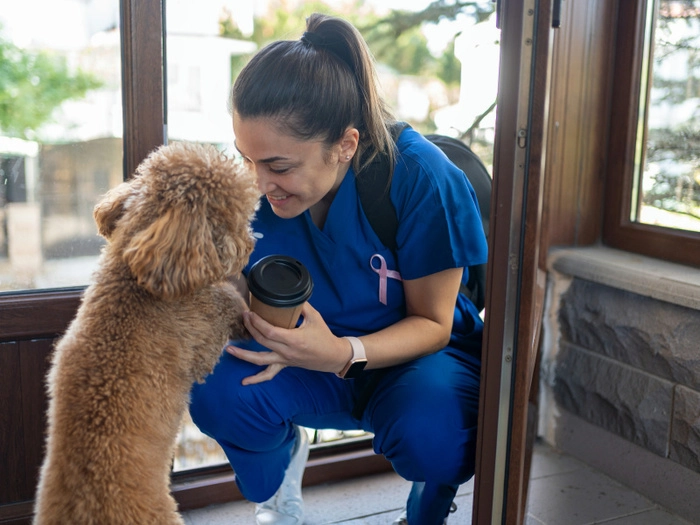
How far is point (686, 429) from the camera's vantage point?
2.20 meters

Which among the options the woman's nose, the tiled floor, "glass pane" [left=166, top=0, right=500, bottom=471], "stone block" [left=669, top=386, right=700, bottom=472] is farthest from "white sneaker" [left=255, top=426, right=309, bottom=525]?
"stone block" [left=669, top=386, right=700, bottom=472]

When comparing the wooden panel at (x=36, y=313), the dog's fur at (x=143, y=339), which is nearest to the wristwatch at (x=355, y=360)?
the dog's fur at (x=143, y=339)

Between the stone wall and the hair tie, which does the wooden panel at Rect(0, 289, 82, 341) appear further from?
the stone wall

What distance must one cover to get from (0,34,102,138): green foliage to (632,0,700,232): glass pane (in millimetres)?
1949

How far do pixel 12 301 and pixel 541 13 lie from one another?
1.66 metres

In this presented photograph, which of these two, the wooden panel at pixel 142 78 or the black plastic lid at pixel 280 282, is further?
the wooden panel at pixel 142 78

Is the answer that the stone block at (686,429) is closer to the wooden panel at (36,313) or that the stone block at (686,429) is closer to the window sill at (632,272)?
the window sill at (632,272)

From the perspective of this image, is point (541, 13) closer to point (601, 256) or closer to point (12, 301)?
point (601, 256)

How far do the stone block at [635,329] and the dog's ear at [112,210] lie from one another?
1.75 m

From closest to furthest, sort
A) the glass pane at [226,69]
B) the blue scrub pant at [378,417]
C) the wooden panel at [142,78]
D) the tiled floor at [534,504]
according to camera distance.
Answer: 1. the blue scrub pant at [378,417]
2. the wooden panel at [142,78]
3. the tiled floor at [534,504]
4. the glass pane at [226,69]

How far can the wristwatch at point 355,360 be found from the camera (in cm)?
173

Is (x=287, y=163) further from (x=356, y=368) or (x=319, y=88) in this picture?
(x=356, y=368)

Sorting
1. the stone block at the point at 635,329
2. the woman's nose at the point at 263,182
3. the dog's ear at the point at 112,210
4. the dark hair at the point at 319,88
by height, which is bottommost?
the stone block at the point at 635,329

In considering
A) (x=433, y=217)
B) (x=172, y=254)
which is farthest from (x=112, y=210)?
(x=433, y=217)
